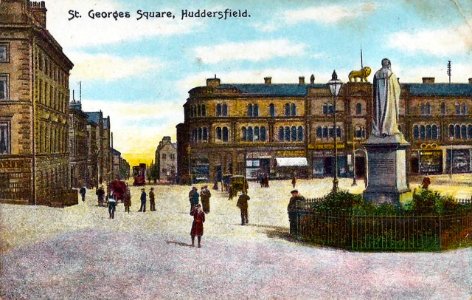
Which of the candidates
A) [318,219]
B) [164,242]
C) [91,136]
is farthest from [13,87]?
[91,136]

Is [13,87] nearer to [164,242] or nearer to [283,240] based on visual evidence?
[164,242]

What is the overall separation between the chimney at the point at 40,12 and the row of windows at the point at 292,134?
11461 millimetres

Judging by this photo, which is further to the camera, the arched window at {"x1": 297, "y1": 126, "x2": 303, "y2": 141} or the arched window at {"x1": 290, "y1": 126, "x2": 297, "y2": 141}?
the arched window at {"x1": 290, "y1": 126, "x2": 297, "y2": 141}

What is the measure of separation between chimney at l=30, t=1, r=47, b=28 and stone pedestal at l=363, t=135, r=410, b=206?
8190mm

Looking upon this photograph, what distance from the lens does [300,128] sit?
81.3 feet

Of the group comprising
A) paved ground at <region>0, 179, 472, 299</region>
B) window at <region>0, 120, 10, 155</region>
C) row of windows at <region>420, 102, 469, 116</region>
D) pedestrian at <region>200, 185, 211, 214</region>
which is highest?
row of windows at <region>420, 102, 469, 116</region>

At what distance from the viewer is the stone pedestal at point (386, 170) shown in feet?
48.6

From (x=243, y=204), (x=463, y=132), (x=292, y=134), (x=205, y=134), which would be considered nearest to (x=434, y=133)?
(x=463, y=132)

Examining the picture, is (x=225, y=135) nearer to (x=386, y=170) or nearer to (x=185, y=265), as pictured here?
(x=386, y=170)

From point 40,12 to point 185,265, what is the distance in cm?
682

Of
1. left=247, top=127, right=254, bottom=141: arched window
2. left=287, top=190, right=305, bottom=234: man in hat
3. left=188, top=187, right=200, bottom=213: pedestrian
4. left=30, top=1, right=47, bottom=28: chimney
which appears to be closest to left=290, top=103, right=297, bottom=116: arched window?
left=247, top=127, right=254, bottom=141: arched window

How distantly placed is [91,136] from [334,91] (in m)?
18.2

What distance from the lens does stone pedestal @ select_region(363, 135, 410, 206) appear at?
14.8 m

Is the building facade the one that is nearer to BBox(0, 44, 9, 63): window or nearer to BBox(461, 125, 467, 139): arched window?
BBox(461, 125, 467, 139): arched window
